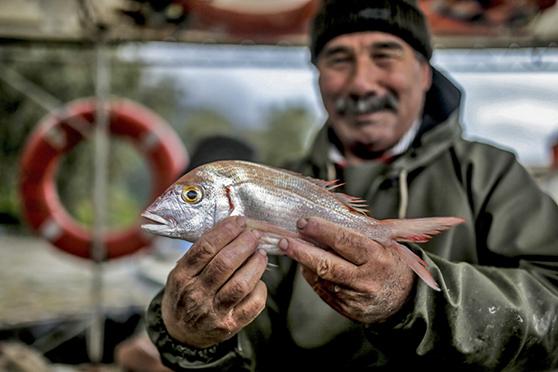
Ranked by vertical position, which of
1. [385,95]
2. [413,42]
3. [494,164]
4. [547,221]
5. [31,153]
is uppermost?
[413,42]

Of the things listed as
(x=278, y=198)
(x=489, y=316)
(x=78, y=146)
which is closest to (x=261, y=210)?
(x=278, y=198)

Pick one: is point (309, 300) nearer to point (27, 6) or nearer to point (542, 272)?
point (542, 272)

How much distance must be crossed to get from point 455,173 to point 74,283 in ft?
44.2

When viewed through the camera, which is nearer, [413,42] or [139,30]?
[413,42]

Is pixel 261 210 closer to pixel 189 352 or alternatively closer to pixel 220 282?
pixel 220 282

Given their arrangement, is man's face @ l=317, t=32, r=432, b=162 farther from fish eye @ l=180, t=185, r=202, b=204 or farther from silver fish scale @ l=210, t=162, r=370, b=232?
fish eye @ l=180, t=185, r=202, b=204

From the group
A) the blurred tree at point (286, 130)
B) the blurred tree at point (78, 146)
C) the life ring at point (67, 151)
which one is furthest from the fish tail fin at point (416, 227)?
the blurred tree at point (286, 130)

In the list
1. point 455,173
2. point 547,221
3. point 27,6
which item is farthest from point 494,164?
point 27,6

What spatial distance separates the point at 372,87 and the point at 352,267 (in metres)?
1.20

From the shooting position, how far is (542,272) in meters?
1.83

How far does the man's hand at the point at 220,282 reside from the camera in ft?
4.61

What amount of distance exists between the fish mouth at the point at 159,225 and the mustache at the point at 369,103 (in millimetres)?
1282

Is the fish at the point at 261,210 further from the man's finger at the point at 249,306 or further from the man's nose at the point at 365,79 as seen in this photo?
the man's nose at the point at 365,79

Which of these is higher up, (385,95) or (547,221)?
(385,95)
